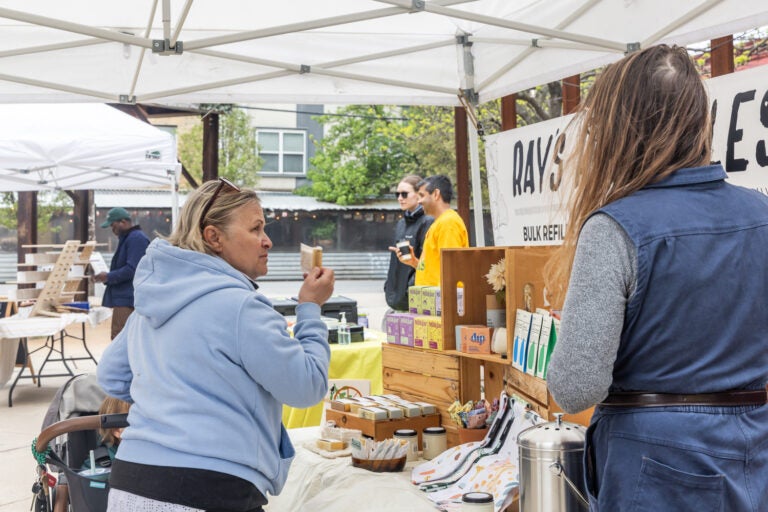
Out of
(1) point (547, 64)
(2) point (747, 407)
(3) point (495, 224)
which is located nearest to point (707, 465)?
(2) point (747, 407)

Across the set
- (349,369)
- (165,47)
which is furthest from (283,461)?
(349,369)

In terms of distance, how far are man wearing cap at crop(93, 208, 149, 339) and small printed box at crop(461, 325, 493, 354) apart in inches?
201

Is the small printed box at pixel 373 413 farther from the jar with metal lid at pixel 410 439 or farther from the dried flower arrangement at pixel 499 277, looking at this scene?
the dried flower arrangement at pixel 499 277

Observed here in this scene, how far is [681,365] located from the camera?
1410 millimetres

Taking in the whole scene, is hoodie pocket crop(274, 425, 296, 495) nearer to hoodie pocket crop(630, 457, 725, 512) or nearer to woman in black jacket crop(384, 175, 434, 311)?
hoodie pocket crop(630, 457, 725, 512)

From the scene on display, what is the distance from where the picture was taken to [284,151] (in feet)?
120

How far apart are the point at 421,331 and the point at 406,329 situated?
15 cm

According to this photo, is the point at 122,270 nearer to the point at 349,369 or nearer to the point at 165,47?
the point at 349,369

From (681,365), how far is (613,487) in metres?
0.26

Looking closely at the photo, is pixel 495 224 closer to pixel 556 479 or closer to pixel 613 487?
pixel 556 479

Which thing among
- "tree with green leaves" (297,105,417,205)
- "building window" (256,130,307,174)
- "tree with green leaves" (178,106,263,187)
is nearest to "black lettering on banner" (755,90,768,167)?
"tree with green leaves" (297,105,417,205)

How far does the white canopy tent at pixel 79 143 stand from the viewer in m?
8.20

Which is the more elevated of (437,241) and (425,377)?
(437,241)

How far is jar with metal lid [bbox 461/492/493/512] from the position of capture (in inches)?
107
